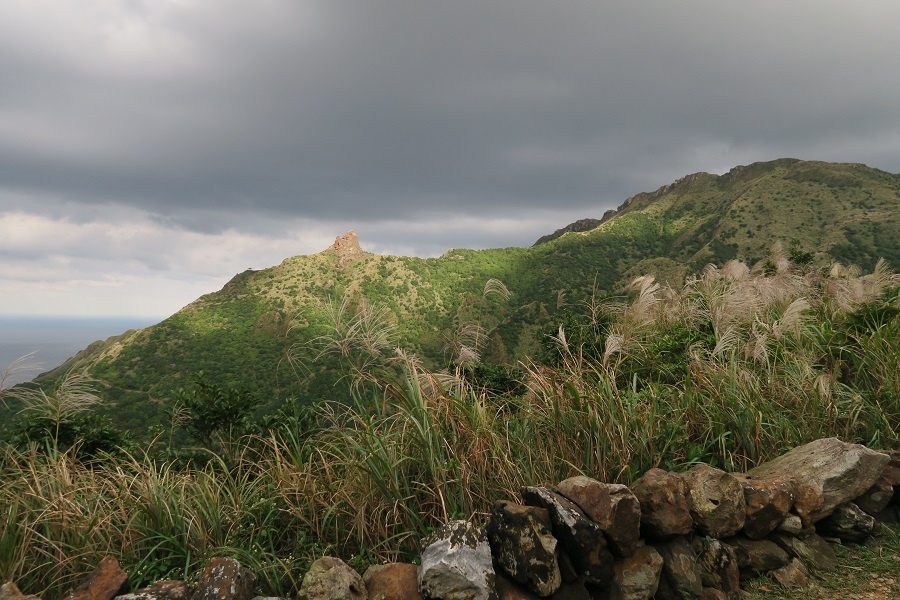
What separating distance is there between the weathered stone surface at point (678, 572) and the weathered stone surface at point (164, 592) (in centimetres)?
264

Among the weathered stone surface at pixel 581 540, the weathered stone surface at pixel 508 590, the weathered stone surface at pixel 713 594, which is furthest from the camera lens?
the weathered stone surface at pixel 713 594

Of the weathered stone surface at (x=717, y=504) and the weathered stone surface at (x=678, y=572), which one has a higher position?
the weathered stone surface at (x=717, y=504)

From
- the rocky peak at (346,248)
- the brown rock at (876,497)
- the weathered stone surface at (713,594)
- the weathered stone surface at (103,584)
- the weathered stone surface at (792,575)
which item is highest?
the rocky peak at (346,248)

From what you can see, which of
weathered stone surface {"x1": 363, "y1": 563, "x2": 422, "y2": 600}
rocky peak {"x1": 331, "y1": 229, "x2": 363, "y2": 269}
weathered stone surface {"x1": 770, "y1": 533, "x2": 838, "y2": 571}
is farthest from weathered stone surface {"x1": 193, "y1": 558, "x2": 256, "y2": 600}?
rocky peak {"x1": 331, "y1": 229, "x2": 363, "y2": 269}

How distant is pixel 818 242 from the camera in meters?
44.5

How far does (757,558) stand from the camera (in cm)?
333

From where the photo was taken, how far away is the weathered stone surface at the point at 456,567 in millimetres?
2475

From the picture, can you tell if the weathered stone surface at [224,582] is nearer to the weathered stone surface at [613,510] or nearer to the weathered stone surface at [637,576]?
the weathered stone surface at [613,510]

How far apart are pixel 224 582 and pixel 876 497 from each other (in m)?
4.62

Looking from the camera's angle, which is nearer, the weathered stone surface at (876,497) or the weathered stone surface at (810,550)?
the weathered stone surface at (810,550)

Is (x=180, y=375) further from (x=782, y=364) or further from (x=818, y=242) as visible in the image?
(x=818, y=242)

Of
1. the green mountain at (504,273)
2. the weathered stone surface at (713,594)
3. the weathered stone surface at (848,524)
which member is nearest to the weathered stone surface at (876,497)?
the weathered stone surface at (848,524)

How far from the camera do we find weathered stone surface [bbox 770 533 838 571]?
11.1 ft

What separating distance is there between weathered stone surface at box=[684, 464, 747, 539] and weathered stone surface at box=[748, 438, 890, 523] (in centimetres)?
56
